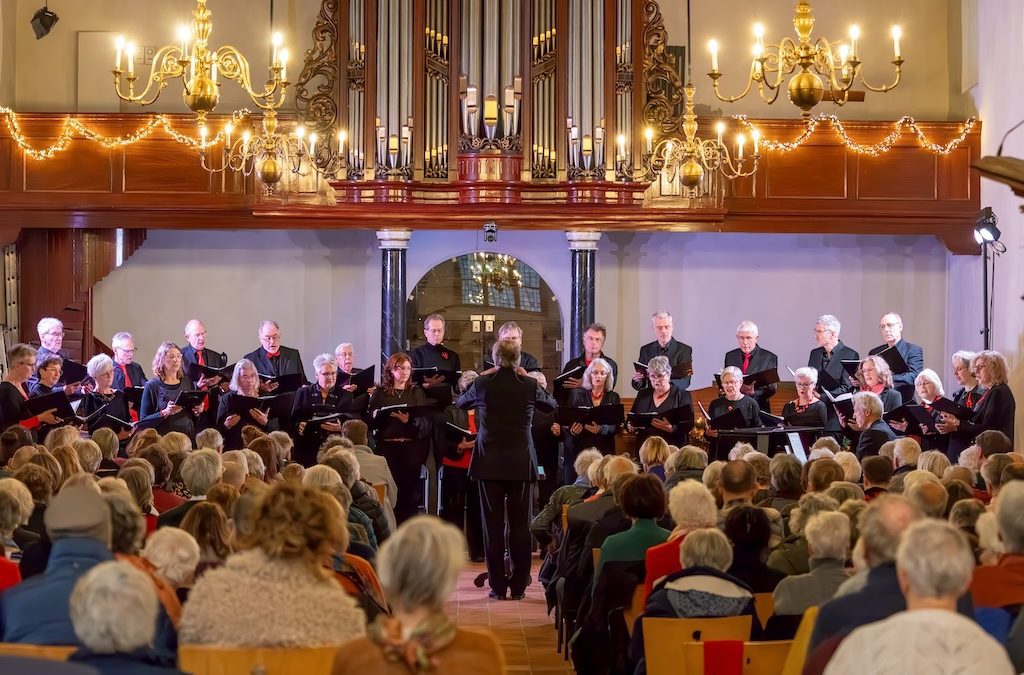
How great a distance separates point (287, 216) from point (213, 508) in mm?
7656

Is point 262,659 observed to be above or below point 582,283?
below

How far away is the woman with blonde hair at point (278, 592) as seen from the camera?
3.76 metres

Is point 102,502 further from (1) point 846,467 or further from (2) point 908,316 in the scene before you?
(2) point 908,316

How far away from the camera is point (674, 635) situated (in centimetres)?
460

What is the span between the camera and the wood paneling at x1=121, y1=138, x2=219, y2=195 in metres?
12.3

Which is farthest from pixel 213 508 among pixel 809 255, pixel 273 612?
pixel 809 255

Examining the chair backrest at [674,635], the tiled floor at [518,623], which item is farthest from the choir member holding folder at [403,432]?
the chair backrest at [674,635]

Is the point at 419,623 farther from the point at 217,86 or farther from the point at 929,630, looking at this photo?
the point at 217,86

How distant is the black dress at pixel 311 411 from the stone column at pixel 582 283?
273 centimetres

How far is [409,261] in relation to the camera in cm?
1326

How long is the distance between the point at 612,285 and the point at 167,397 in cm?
480

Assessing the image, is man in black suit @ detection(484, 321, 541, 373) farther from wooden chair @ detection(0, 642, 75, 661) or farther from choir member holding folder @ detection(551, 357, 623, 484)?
wooden chair @ detection(0, 642, 75, 661)

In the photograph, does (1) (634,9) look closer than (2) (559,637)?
No

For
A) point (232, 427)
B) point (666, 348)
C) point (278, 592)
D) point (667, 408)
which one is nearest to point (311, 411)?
point (232, 427)
